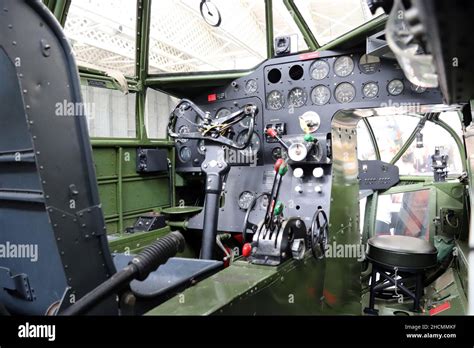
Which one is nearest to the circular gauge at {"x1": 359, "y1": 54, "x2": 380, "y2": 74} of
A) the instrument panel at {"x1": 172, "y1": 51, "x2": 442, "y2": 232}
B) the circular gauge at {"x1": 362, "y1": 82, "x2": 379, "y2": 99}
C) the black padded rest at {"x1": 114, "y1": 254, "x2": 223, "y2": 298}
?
the instrument panel at {"x1": 172, "y1": 51, "x2": 442, "y2": 232}

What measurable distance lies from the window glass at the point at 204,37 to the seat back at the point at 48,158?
8.72 ft

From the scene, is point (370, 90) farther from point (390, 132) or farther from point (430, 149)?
point (430, 149)

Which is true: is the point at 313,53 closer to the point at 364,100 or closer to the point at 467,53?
the point at 364,100

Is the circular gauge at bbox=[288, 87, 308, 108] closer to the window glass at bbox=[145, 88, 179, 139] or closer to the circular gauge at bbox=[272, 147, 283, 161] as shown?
the circular gauge at bbox=[272, 147, 283, 161]

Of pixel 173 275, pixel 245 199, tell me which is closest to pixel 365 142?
pixel 245 199

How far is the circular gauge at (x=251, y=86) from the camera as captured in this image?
12.0 feet

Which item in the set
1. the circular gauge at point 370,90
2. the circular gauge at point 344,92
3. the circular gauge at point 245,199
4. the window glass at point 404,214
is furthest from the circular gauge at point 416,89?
the circular gauge at point 245,199

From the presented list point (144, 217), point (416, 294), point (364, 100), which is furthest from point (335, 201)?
point (144, 217)

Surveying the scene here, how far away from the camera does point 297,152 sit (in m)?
2.95

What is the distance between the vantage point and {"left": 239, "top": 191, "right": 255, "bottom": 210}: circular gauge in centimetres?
347

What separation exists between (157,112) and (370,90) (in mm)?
2746

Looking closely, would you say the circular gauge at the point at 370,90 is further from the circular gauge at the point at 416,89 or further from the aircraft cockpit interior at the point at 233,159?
the circular gauge at the point at 416,89

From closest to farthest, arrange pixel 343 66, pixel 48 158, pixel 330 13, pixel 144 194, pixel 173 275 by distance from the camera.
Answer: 1. pixel 48 158
2. pixel 173 275
3. pixel 343 66
4. pixel 144 194
5. pixel 330 13

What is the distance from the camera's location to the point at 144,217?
358 cm
